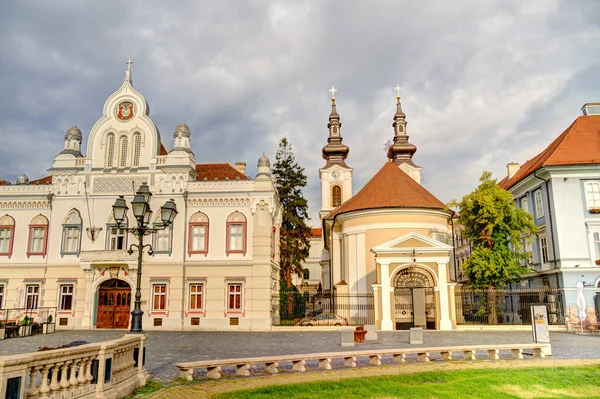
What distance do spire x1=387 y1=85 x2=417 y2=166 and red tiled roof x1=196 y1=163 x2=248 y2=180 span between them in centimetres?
3105

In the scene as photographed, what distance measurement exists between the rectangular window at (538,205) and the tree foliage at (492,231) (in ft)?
8.90

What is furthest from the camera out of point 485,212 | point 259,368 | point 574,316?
point 485,212

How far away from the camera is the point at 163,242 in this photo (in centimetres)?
3042

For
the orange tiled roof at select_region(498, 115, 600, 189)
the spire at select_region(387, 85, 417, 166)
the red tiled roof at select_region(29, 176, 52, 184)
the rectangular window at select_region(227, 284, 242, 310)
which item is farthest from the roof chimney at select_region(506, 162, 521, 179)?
the red tiled roof at select_region(29, 176, 52, 184)

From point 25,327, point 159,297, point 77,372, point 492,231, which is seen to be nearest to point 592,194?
point 492,231

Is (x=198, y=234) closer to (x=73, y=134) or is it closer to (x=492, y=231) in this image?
(x=73, y=134)

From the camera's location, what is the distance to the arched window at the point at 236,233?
1179 inches

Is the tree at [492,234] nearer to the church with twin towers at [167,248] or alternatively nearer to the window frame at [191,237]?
the church with twin towers at [167,248]

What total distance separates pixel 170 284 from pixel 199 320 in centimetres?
287

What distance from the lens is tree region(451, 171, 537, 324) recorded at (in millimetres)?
29406

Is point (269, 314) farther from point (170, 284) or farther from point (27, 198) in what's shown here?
point (27, 198)

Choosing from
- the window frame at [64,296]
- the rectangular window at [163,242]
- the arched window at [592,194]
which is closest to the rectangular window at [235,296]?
the rectangular window at [163,242]

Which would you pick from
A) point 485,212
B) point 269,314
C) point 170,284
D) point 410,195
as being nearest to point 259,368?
point 269,314

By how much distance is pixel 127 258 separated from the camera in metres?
29.1
